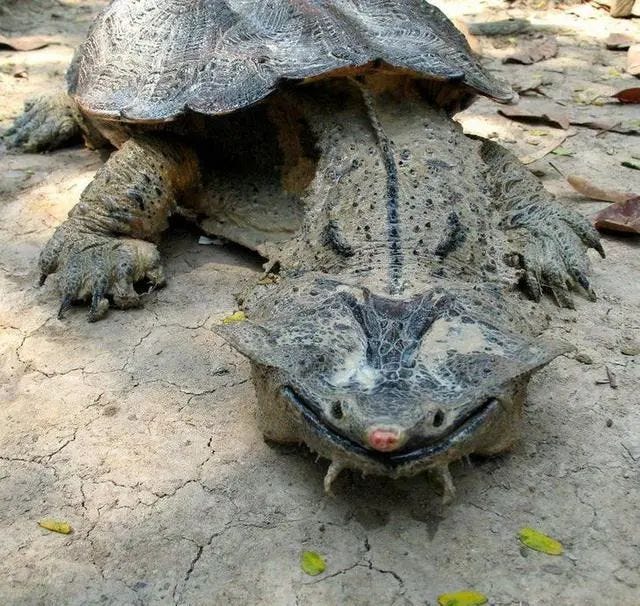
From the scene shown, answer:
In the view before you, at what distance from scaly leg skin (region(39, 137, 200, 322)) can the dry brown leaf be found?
3.81 meters

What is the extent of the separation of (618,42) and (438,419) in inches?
244

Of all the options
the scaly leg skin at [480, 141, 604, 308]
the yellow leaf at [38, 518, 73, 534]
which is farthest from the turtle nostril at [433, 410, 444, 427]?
the scaly leg skin at [480, 141, 604, 308]

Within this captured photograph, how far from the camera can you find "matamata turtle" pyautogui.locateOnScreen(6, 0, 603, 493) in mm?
2119

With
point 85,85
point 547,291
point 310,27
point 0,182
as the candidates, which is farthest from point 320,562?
point 0,182

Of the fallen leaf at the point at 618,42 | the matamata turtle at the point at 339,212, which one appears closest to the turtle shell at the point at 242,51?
the matamata turtle at the point at 339,212

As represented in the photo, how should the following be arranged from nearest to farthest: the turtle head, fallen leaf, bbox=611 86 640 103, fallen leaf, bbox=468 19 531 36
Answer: the turtle head → fallen leaf, bbox=611 86 640 103 → fallen leaf, bbox=468 19 531 36

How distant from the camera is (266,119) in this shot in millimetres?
3736

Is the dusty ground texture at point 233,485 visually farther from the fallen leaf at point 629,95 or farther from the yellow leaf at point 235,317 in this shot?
the fallen leaf at point 629,95

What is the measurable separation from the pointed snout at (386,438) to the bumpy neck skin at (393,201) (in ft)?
2.12

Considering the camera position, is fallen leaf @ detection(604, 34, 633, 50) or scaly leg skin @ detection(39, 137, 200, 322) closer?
scaly leg skin @ detection(39, 137, 200, 322)

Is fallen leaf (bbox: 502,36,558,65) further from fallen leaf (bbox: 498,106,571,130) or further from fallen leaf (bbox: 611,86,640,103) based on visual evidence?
fallen leaf (bbox: 498,106,571,130)

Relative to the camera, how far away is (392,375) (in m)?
2.08

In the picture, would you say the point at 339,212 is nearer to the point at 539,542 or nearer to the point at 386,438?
the point at 386,438

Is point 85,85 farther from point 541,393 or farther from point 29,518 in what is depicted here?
point 541,393
